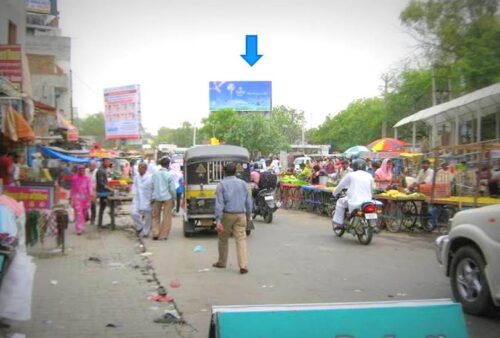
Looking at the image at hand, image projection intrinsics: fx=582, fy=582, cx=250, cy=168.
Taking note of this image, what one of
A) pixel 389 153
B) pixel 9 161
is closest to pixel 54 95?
pixel 389 153

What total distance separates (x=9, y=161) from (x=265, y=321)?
1265 centimetres

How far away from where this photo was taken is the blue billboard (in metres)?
74.7

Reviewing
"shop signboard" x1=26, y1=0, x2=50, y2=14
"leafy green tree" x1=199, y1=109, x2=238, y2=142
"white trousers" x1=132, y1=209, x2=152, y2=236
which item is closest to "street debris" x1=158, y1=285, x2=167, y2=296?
"white trousers" x1=132, y1=209, x2=152, y2=236

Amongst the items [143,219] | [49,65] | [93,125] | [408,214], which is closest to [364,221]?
[408,214]

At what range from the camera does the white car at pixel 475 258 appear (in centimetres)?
603

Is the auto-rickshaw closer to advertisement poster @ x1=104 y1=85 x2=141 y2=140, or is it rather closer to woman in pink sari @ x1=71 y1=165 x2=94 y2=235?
woman in pink sari @ x1=71 y1=165 x2=94 y2=235

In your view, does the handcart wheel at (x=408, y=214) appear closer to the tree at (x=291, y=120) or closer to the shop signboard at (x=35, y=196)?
the shop signboard at (x=35, y=196)

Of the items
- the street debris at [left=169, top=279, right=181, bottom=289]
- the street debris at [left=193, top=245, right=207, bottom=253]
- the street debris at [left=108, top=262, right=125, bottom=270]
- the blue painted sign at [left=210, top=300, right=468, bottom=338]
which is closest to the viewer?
the blue painted sign at [left=210, top=300, right=468, bottom=338]

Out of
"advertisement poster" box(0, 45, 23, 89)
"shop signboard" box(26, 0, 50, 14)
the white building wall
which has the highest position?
"shop signboard" box(26, 0, 50, 14)

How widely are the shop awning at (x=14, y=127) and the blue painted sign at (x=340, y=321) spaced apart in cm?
830

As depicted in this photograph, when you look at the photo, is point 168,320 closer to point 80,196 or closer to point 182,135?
point 80,196

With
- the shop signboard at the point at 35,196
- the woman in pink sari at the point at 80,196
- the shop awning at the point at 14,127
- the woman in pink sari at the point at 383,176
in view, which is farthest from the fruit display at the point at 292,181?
the shop signboard at the point at 35,196

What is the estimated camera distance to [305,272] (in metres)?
9.36

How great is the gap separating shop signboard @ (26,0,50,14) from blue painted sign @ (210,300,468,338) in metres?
45.9
